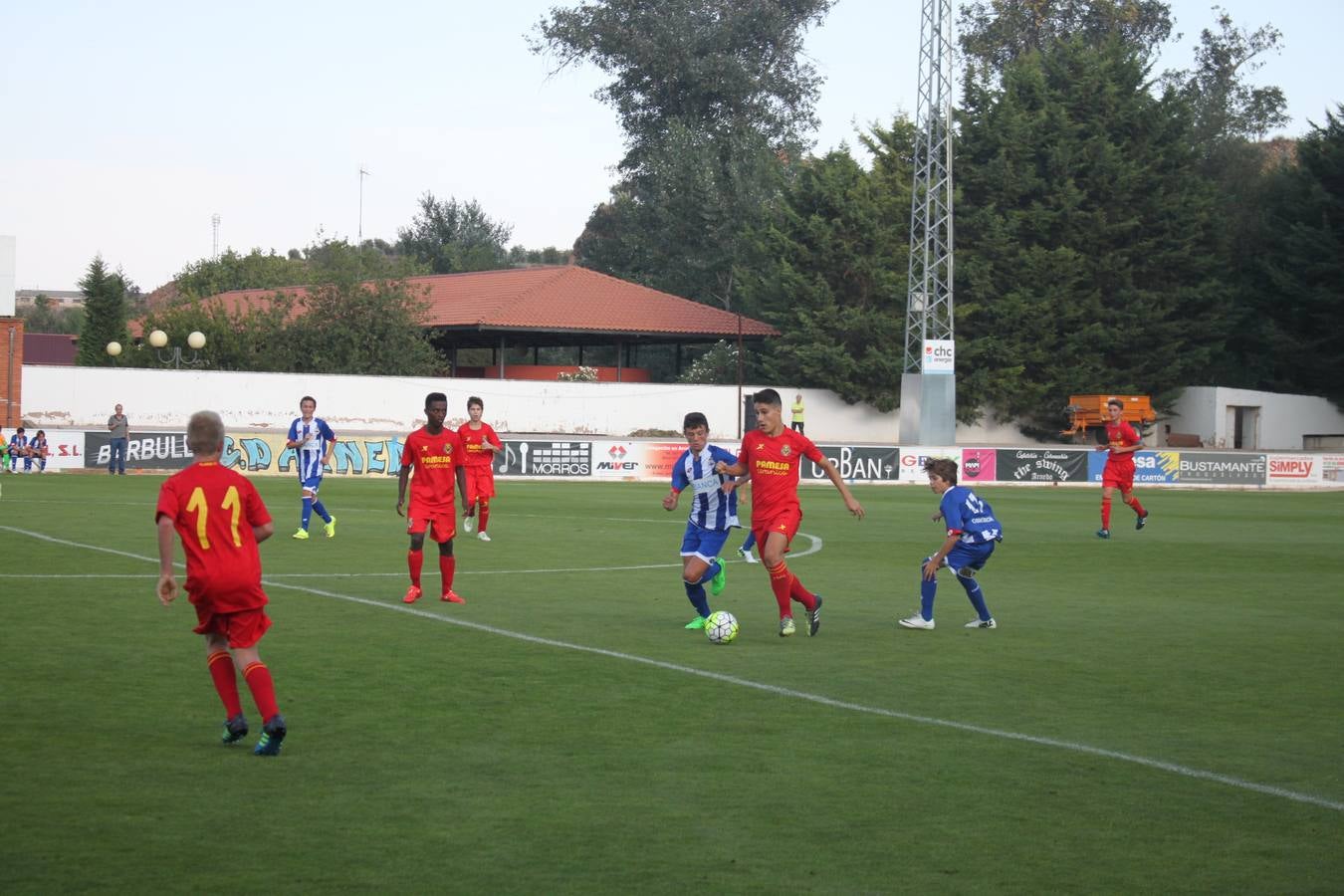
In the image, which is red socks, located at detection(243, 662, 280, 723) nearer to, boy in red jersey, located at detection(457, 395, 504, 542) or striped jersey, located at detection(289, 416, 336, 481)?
boy in red jersey, located at detection(457, 395, 504, 542)

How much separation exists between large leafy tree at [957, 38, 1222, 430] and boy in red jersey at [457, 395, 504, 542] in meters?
42.0

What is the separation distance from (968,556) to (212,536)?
766cm

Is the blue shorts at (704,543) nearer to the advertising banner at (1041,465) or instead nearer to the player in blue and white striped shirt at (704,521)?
the player in blue and white striped shirt at (704,521)

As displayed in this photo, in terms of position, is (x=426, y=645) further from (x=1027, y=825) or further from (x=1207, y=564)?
(x=1207, y=564)

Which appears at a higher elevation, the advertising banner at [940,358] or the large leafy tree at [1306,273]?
the large leafy tree at [1306,273]

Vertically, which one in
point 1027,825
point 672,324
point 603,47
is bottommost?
point 1027,825

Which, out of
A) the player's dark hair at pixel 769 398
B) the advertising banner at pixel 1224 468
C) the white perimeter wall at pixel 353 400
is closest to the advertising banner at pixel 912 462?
the white perimeter wall at pixel 353 400

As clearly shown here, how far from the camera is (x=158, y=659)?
11398 mm

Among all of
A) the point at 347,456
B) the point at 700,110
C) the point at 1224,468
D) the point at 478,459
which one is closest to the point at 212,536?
the point at 478,459

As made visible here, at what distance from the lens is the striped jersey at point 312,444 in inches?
888

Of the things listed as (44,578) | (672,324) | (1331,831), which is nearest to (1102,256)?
(672,324)

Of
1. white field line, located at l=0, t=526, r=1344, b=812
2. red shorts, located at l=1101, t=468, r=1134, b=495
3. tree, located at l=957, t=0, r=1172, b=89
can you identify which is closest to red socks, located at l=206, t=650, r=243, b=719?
white field line, located at l=0, t=526, r=1344, b=812

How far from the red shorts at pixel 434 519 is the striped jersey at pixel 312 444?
811 cm

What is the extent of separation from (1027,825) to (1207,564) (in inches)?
629
